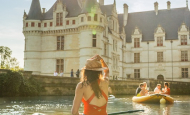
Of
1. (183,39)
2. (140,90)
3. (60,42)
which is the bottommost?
(140,90)

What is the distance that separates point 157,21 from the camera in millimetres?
42938

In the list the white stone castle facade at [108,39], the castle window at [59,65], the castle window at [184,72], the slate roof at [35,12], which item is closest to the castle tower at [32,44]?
the white stone castle facade at [108,39]

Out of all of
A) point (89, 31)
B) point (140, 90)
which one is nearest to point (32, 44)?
point (89, 31)

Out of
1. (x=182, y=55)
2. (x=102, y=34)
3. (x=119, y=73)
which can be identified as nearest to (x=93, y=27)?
(x=102, y=34)

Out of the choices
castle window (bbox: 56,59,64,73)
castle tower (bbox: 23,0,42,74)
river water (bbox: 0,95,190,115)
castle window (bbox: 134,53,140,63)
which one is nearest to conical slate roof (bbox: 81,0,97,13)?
castle tower (bbox: 23,0,42,74)

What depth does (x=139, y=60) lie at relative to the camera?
4178 cm

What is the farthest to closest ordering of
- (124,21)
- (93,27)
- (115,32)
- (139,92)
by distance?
(124,21) → (115,32) → (93,27) → (139,92)

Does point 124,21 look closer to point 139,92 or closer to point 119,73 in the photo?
point 119,73

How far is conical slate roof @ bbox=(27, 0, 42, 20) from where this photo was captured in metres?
31.5

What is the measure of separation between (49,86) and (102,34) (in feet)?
35.4

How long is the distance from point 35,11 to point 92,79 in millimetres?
29819

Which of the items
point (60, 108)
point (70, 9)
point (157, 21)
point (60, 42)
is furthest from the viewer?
point (157, 21)

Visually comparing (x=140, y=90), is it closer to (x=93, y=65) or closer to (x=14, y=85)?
(x=14, y=85)

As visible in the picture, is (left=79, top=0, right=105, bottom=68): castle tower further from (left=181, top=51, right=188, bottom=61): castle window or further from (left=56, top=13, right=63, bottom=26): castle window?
(left=181, top=51, right=188, bottom=61): castle window
